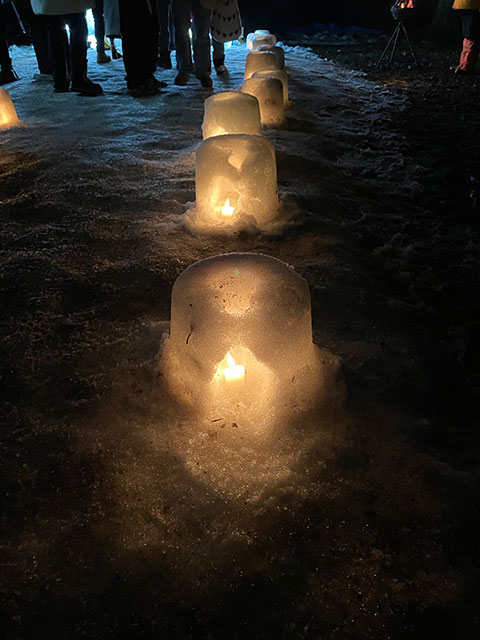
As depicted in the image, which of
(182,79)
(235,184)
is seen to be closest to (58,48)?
(182,79)

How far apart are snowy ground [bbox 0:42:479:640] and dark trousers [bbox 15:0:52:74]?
483cm

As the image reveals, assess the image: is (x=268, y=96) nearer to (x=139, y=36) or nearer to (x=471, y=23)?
(x=139, y=36)

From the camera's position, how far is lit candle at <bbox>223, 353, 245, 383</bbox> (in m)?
1.65

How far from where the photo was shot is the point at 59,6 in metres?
5.25

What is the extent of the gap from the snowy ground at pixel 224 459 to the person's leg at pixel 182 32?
14.4 feet

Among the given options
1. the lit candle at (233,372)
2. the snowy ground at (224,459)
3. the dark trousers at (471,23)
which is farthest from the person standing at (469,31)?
the lit candle at (233,372)

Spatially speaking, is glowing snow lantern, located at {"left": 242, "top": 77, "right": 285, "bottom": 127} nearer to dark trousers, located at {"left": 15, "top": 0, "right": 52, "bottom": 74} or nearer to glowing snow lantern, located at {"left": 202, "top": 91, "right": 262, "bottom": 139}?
glowing snow lantern, located at {"left": 202, "top": 91, "right": 262, "bottom": 139}

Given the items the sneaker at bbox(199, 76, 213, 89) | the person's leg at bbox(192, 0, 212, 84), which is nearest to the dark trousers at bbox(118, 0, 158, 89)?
the person's leg at bbox(192, 0, 212, 84)

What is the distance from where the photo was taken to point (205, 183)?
2.87 meters

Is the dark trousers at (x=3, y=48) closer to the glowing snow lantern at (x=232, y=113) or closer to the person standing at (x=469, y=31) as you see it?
the glowing snow lantern at (x=232, y=113)

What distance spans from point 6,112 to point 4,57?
272cm

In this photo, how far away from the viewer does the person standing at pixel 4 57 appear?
6316mm

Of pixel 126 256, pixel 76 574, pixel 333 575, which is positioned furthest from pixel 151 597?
pixel 126 256

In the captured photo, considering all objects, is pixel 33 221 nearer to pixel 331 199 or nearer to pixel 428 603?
pixel 331 199
